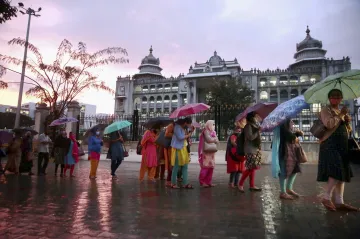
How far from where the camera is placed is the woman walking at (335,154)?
3734 millimetres

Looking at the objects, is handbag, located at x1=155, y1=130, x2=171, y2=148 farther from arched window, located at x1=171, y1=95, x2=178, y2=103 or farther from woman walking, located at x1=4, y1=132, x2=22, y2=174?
arched window, located at x1=171, y1=95, x2=178, y2=103

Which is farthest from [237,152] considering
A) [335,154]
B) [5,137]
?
[5,137]

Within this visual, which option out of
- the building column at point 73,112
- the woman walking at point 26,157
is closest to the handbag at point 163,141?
the woman walking at point 26,157

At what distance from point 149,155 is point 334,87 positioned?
186 inches

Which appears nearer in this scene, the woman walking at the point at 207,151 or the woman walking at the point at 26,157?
the woman walking at the point at 207,151

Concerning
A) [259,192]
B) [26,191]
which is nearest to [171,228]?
[259,192]

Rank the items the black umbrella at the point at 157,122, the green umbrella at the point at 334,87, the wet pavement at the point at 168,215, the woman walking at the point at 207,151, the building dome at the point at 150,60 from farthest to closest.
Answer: the building dome at the point at 150,60 < the black umbrella at the point at 157,122 < the woman walking at the point at 207,151 < the green umbrella at the point at 334,87 < the wet pavement at the point at 168,215

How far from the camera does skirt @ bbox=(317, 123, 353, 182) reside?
3.71m

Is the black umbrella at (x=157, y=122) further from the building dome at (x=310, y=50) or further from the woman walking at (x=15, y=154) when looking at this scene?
the building dome at (x=310, y=50)

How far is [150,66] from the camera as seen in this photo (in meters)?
65.5

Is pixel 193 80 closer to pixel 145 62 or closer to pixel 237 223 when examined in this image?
pixel 145 62

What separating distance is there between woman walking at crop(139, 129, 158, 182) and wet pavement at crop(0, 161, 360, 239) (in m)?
1.92

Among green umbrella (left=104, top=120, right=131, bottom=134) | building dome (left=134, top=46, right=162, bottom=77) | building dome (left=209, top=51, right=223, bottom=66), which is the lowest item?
green umbrella (left=104, top=120, right=131, bottom=134)

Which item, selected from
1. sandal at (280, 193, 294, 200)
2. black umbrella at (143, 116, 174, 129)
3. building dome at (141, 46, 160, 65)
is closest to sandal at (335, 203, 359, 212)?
sandal at (280, 193, 294, 200)
